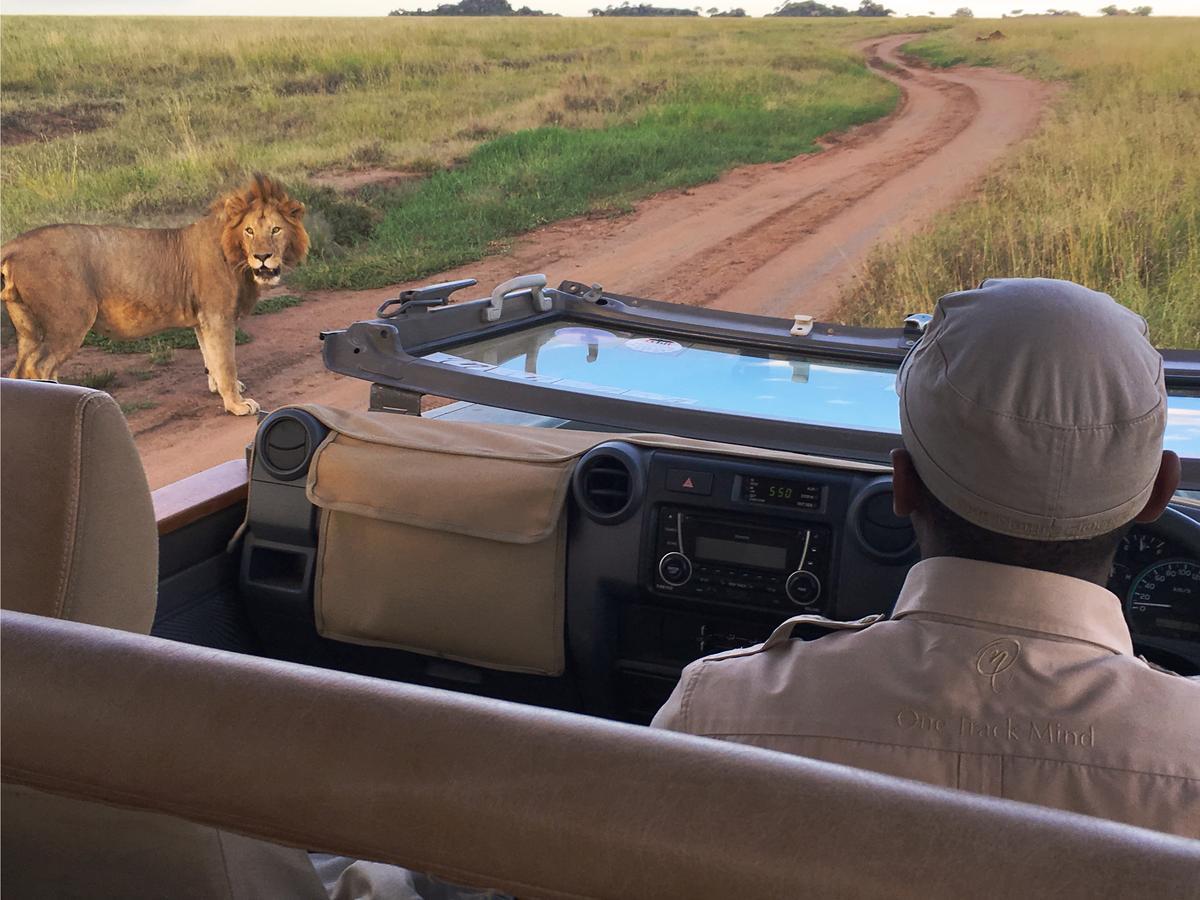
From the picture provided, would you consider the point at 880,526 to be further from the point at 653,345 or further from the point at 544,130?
the point at 544,130

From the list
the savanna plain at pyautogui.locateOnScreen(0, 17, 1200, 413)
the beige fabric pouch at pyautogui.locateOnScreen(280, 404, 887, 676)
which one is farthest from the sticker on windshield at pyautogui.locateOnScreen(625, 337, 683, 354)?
the savanna plain at pyautogui.locateOnScreen(0, 17, 1200, 413)

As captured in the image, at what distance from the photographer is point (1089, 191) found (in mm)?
5363

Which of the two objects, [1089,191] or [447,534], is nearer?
[447,534]

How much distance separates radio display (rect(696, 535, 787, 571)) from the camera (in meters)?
1.27

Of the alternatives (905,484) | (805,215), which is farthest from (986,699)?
(805,215)

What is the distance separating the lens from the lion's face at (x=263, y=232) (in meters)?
4.15

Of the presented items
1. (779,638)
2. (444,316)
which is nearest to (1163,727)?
(779,638)

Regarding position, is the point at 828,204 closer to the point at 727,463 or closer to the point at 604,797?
the point at 727,463

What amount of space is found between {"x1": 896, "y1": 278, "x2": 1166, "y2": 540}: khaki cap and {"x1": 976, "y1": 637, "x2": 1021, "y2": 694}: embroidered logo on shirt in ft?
0.21

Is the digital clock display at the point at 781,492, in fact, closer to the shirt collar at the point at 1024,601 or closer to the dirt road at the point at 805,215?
the shirt collar at the point at 1024,601

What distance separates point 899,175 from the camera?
6129mm

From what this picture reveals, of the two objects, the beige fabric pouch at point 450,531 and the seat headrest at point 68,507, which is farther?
the beige fabric pouch at point 450,531

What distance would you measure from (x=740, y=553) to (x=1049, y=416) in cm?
64

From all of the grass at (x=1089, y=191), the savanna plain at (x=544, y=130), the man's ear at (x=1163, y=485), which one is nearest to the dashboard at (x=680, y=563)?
the man's ear at (x=1163, y=485)
